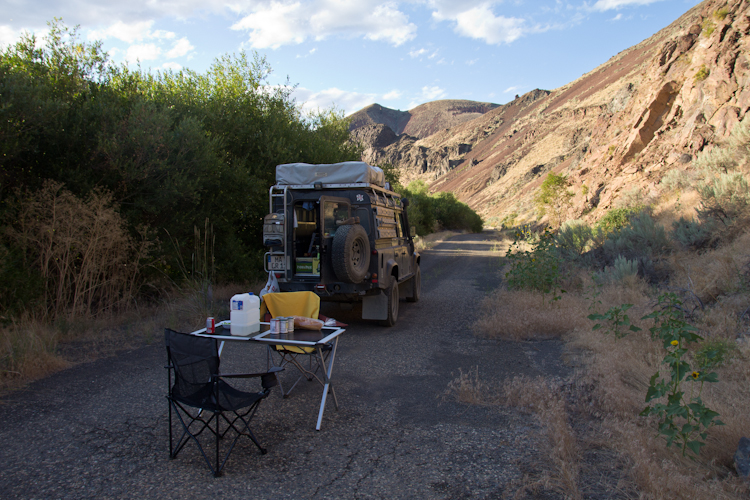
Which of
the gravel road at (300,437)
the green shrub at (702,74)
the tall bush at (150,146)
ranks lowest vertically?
the gravel road at (300,437)

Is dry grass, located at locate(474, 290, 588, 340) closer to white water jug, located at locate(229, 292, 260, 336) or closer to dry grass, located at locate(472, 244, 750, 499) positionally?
dry grass, located at locate(472, 244, 750, 499)

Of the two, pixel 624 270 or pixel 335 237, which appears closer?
pixel 335 237

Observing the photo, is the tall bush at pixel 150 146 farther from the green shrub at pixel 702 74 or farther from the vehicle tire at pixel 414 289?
the green shrub at pixel 702 74

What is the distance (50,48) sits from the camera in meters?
8.84

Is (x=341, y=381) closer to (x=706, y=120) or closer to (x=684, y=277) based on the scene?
(x=684, y=277)

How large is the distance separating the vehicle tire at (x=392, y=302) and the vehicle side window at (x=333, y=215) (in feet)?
4.80

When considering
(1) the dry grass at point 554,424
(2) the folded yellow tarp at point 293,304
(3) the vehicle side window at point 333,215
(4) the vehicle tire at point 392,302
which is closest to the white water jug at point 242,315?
(2) the folded yellow tarp at point 293,304

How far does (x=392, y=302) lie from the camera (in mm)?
8195

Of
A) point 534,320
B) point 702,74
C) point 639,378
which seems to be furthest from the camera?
point 702,74

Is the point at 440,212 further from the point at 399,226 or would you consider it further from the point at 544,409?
the point at 544,409

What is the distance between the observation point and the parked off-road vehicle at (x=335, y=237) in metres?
7.20

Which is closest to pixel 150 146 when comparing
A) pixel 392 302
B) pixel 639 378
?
pixel 392 302

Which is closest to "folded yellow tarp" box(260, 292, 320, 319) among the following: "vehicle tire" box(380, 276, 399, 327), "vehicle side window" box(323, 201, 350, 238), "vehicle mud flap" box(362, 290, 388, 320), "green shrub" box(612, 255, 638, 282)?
"vehicle side window" box(323, 201, 350, 238)

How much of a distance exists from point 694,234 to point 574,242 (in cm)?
468
